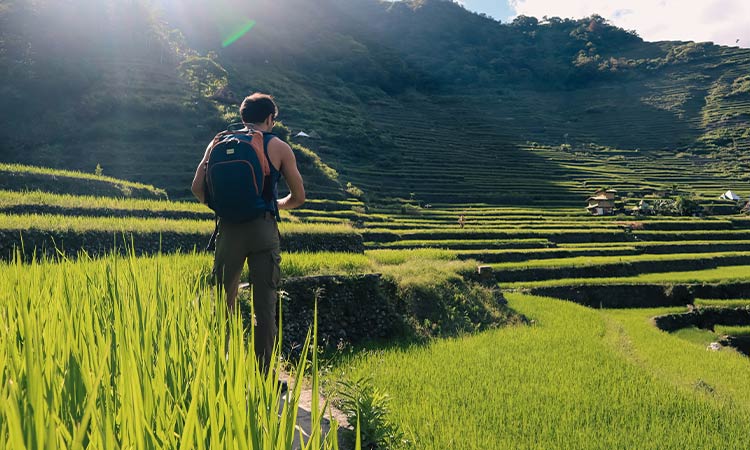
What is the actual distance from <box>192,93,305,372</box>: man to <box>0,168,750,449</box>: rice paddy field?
407mm

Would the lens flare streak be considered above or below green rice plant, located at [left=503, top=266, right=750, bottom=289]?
above

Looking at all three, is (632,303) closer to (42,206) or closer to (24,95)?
(42,206)

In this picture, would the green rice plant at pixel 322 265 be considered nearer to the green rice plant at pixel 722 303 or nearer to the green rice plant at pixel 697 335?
the green rice plant at pixel 697 335

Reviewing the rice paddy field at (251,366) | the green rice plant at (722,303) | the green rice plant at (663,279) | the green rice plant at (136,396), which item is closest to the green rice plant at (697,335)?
the rice paddy field at (251,366)

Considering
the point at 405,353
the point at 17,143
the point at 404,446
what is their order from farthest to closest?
the point at 17,143 < the point at 405,353 < the point at 404,446

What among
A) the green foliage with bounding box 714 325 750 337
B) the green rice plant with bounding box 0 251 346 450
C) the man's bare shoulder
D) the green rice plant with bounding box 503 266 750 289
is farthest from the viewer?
the green rice plant with bounding box 503 266 750 289

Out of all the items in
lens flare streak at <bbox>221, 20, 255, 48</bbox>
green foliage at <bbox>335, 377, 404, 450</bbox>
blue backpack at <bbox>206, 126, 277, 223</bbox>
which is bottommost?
green foliage at <bbox>335, 377, 404, 450</bbox>

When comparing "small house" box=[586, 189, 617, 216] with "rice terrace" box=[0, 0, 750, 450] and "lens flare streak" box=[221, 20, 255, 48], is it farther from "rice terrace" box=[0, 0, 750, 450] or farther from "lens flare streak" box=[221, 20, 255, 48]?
"lens flare streak" box=[221, 20, 255, 48]

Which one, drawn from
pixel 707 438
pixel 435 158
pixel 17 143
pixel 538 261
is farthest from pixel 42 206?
pixel 435 158

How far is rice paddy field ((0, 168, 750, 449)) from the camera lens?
3.18ft

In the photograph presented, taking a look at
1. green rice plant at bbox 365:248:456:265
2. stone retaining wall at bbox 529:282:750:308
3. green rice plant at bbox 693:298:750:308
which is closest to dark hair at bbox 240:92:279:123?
green rice plant at bbox 365:248:456:265

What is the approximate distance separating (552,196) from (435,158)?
1477cm

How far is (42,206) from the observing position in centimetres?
855

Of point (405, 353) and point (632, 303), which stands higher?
point (405, 353)
